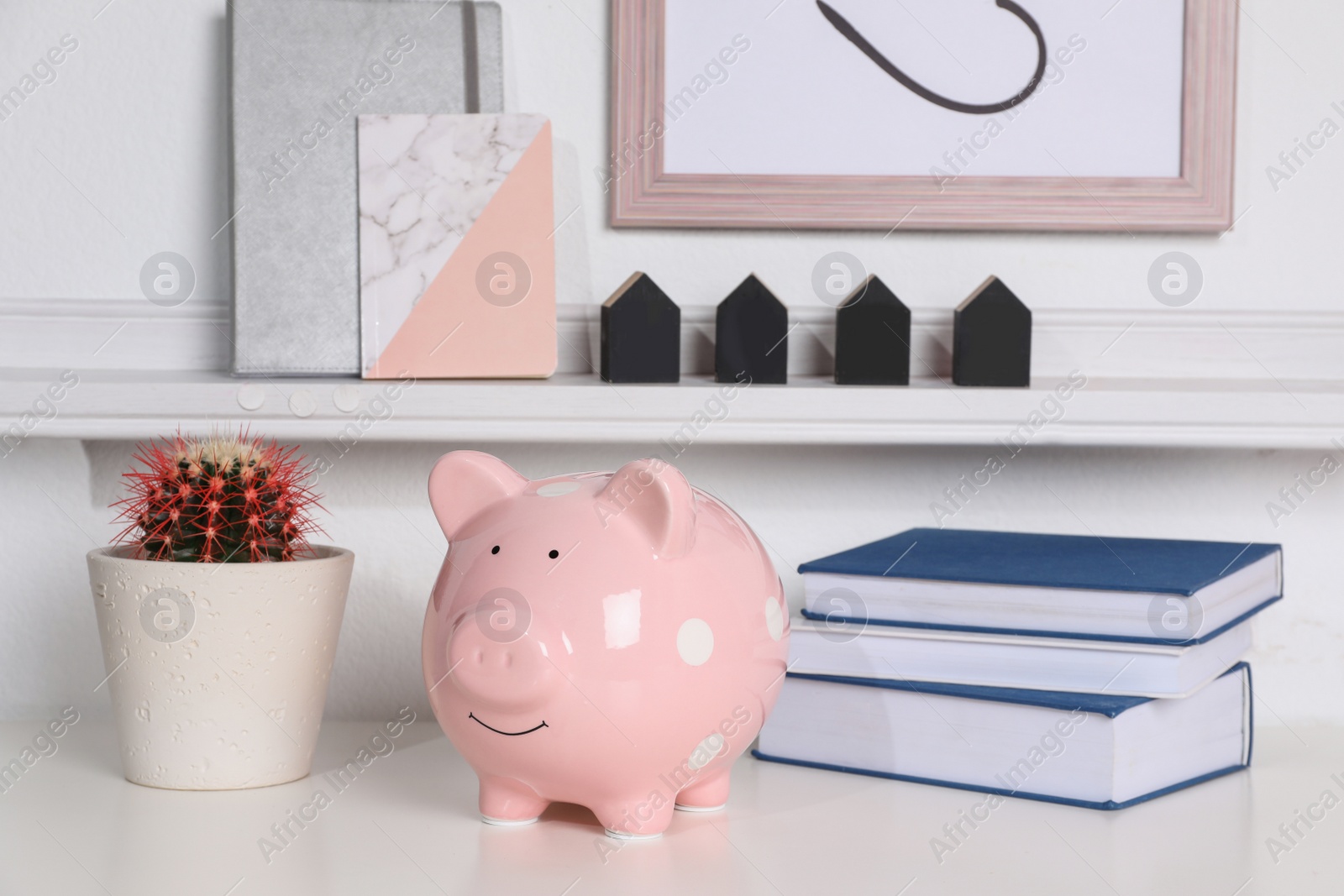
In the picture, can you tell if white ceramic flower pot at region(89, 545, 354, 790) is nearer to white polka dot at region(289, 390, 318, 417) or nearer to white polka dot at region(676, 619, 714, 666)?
white polka dot at region(289, 390, 318, 417)

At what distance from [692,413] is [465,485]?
0.23 m

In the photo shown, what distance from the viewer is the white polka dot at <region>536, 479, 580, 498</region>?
30.5 inches

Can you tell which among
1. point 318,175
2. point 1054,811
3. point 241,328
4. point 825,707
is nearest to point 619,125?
point 318,175

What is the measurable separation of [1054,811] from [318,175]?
0.80m

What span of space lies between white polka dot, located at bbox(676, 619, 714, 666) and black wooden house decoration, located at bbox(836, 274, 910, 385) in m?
0.34

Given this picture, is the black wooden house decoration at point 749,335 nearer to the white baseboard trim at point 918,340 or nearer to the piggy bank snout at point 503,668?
the white baseboard trim at point 918,340

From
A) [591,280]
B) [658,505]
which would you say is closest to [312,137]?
[591,280]

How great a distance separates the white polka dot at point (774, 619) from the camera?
78 cm

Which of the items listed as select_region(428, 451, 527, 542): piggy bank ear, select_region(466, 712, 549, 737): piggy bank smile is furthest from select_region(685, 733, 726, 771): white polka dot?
select_region(428, 451, 527, 542): piggy bank ear

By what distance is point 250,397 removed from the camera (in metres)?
0.94

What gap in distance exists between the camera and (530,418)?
95 cm

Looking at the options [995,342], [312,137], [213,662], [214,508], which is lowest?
[213,662]

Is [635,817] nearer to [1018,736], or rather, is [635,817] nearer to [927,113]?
[1018,736]

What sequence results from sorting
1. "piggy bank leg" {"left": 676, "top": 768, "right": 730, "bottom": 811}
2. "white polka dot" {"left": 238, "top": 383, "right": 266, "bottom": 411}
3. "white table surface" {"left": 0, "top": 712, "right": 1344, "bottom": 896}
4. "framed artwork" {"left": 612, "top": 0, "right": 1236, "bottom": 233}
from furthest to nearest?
"framed artwork" {"left": 612, "top": 0, "right": 1236, "bottom": 233} → "white polka dot" {"left": 238, "top": 383, "right": 266, "bottom": 411} → "piggy bank leg" {"left": 676, "top": 768, "right": 730, "bottom": 811} → "white table surface" {"left": 0, "top": 712, "right": 1344, "bottom": 896}
